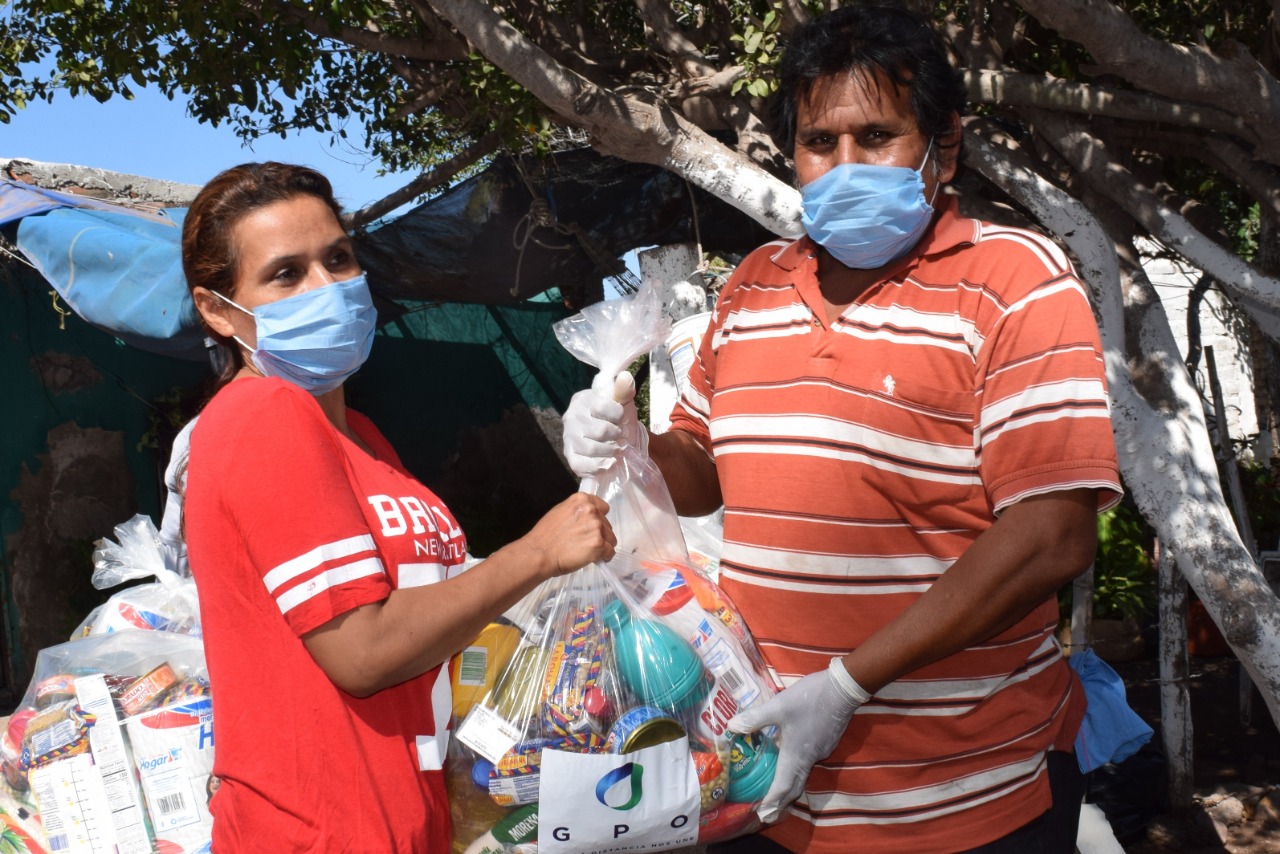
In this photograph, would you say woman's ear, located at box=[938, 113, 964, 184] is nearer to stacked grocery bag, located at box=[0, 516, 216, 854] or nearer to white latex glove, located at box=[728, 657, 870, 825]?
white latex glove, located at box=[728, 657, 870, 825]

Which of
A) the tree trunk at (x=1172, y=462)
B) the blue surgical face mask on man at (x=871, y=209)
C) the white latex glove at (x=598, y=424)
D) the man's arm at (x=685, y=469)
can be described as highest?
the blue surgical face mask on man at (x=871, y=209)

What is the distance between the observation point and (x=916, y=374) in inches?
61.7

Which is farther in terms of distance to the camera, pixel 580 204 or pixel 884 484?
pixel 580 204

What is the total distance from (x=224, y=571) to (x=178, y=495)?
193 cm

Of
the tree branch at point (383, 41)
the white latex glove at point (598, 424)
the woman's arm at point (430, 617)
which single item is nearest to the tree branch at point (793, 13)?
the tree branch at point (383, 41)

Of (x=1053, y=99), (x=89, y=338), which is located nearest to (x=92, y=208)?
(x=89, y=338)

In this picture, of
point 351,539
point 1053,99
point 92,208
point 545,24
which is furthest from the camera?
point 92,208

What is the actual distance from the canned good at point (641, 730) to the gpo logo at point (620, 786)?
0.09 feet

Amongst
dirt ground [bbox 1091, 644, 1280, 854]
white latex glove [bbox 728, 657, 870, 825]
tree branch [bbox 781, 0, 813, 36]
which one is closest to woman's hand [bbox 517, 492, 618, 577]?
white latex glove [bbox 728, 657, 870, 825]

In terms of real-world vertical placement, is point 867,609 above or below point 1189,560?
above

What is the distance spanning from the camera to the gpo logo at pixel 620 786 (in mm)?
1471

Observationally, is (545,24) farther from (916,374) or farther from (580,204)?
(916,374)

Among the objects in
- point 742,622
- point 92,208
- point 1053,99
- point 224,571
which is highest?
point 92,208

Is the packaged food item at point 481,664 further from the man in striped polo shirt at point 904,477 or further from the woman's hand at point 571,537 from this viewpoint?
the man in striped polo shirt at point 904,477
